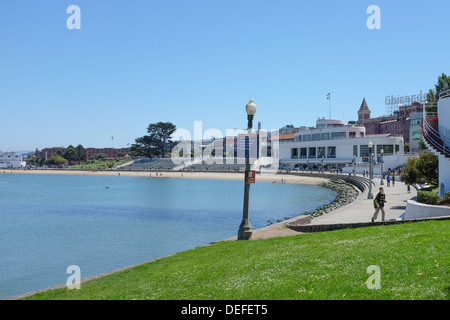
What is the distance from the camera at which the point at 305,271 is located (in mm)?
10367

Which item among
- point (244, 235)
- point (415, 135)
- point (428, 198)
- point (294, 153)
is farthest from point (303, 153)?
point (244, 235)

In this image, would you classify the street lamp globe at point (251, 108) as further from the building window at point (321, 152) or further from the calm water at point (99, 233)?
the building window at point (321, 152)

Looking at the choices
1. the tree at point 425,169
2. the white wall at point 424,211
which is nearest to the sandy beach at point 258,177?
the white wall at point 424,211

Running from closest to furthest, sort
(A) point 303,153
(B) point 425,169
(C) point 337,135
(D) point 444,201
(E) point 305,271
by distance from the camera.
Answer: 1. (E) point 305,271
2. (D) point 444,201
3. (B) point 425,169
4. (C) point 337,135
5. (A) point 303,153

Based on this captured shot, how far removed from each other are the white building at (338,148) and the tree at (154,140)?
207 ft

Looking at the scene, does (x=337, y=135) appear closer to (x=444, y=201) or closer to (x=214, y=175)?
(x=214, y=175)

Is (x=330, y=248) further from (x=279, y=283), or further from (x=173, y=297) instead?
(x=173, y=297)

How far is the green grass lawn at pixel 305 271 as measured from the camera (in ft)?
28.1

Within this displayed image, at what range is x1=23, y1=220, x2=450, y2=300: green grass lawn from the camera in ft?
28.1

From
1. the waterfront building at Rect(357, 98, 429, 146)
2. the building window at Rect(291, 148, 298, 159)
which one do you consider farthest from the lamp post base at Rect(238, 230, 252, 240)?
the building window at Rect(291, 148, 298, 159)

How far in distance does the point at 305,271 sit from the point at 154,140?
176227 millimetres

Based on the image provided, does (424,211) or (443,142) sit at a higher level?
(443,142)

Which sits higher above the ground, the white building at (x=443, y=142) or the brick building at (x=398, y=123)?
the brick building at (x=398, y=123)

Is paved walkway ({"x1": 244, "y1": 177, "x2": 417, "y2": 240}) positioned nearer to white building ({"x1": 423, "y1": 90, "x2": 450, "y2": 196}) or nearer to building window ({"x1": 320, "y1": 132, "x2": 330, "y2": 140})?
white building ({"x1": 423, "y1": 90, "x2": 450, "y2": 196})
